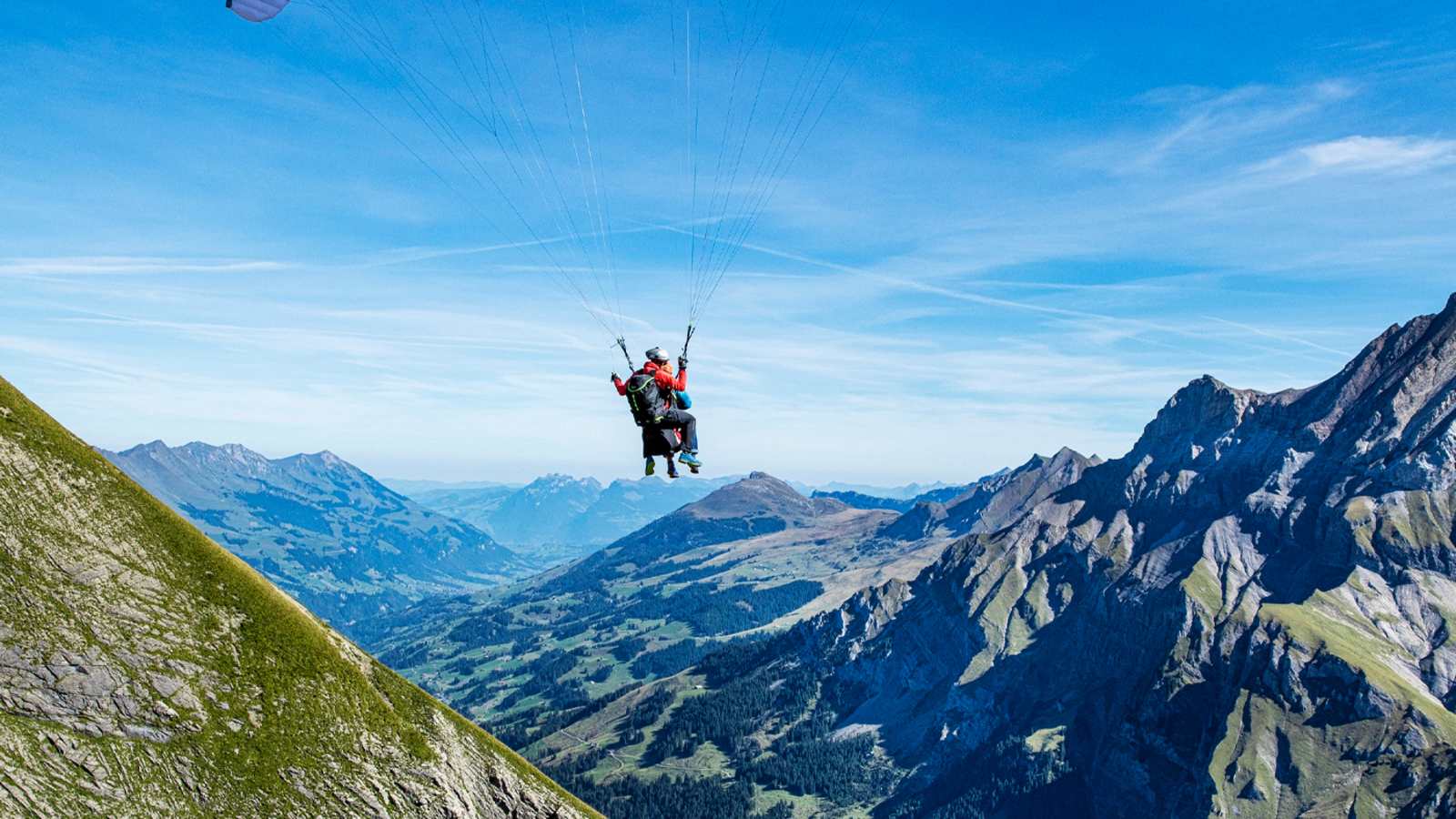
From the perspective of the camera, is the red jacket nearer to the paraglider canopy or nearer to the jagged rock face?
the paraglider canopy

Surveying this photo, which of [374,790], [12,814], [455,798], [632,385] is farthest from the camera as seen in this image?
[455,798]

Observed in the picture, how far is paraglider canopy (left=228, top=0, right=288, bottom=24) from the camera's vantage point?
125ft

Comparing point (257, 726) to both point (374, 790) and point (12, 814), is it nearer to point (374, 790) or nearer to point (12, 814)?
point (374, 790)

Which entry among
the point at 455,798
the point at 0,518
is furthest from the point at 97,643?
the point at 455,798

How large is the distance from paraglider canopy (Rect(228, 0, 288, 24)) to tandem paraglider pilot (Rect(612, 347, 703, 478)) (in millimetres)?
24115

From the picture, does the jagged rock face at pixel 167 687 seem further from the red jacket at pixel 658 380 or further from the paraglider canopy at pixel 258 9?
the paraglider canopy at pixel 258 9

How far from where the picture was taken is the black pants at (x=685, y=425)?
181 ft

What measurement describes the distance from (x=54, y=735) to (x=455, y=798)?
130 feet

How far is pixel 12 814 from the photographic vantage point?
77312 mm

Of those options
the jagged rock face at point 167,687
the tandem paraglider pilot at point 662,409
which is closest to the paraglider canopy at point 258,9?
the tandem paraglider pilot at point 662,409

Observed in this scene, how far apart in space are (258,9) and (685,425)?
1200 inches

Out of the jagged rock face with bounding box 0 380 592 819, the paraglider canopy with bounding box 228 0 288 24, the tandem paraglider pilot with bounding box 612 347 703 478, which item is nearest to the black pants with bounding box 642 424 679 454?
the tandem paraglider pilot with bounding box 612 347 703 478

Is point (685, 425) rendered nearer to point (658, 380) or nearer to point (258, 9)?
point (658, 380)

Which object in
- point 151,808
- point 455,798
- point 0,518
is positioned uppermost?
point 0,518
